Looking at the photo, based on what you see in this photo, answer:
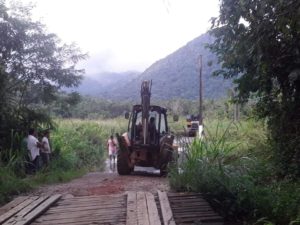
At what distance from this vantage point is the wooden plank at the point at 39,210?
6635 mm

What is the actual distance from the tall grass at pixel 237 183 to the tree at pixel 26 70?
6.81 metres

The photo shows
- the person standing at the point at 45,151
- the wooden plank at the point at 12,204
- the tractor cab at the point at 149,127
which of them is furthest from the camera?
the person standing at the point at 45,151

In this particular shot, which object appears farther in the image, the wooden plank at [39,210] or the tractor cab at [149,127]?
the tractor cab at [149,127]

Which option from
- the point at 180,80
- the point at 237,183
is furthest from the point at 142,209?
the point at 180,80

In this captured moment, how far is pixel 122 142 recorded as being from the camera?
1423 cm

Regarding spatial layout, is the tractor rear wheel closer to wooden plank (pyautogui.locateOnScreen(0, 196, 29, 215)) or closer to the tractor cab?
the tractor cab

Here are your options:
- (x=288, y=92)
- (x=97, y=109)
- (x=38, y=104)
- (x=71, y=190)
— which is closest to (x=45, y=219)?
(x=71, y=190)

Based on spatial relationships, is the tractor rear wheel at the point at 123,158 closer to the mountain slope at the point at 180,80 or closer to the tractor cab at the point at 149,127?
the tractor cab at the point at 149,127

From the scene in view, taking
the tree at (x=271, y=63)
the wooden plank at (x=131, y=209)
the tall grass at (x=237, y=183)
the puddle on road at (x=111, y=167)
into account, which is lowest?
the puddle on road at (x=111, y=167)

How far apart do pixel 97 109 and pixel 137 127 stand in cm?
3540

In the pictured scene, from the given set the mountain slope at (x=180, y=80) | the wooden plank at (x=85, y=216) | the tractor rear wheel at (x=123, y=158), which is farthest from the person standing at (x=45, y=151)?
the mountain slope at (x=180, y=80)

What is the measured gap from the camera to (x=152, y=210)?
7086mm

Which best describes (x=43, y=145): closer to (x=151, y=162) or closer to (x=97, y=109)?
(x=151, y=162)

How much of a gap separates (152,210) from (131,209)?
35cm
